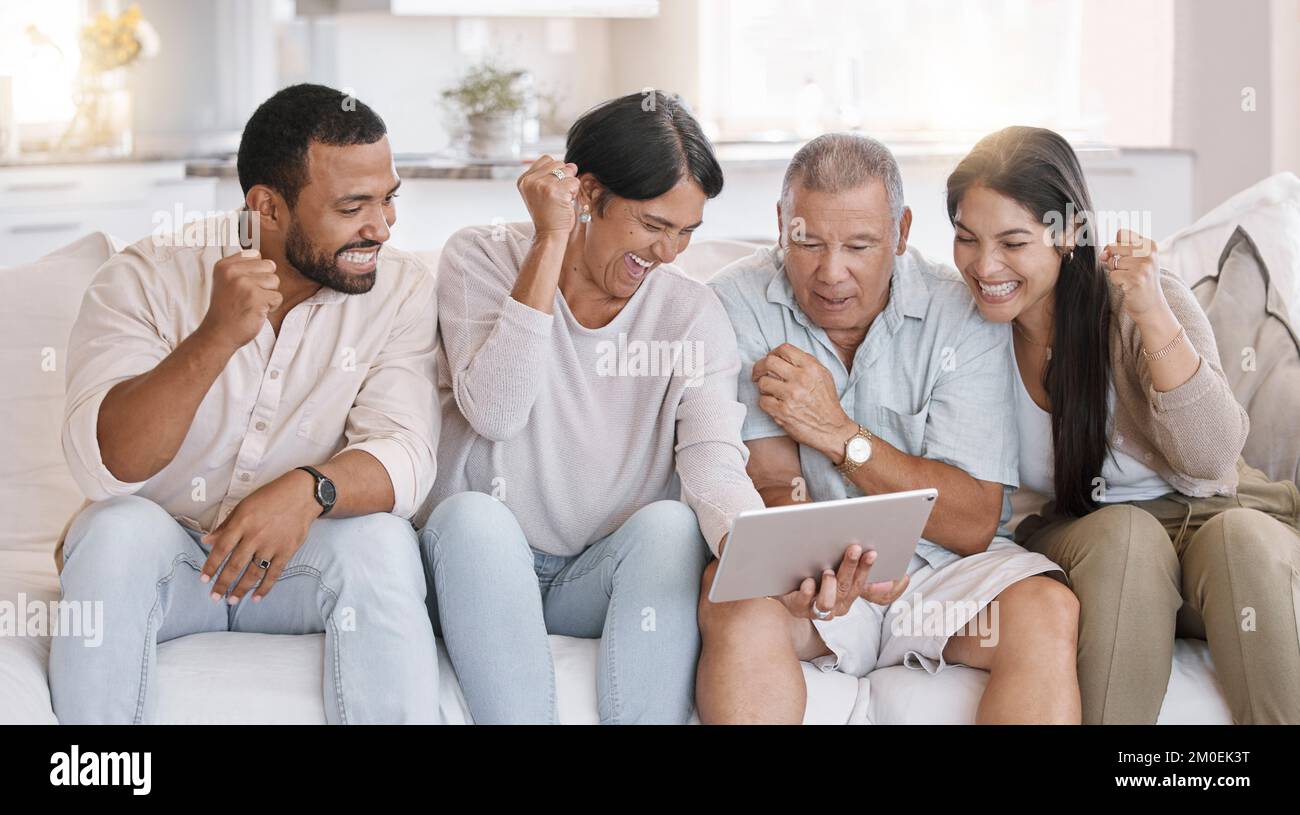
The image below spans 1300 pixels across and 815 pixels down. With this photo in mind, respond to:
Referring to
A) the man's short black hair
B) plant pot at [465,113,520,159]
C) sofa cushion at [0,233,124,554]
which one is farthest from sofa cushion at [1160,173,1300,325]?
plant pot at [465,113,520,159]

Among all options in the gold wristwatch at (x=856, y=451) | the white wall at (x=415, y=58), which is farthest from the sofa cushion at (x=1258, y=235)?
the white wall at (x=415, y=58)

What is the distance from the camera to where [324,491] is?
1691mm

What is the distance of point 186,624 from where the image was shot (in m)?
1.76

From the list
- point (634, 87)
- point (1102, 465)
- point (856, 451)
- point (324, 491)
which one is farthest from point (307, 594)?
point (634, 87)

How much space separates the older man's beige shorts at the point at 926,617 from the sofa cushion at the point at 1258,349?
53 centimetres

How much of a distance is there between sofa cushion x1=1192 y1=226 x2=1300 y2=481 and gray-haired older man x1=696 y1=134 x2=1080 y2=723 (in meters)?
0.45

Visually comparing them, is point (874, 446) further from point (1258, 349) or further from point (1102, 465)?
point (1258, 349)

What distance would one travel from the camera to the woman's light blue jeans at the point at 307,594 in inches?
62.5

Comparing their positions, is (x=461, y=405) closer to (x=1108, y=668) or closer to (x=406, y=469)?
(x=406, y=469)

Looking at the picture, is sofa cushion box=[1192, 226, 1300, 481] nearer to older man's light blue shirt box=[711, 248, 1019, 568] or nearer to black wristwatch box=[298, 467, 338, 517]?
older man's light blue shirt box=[711, 248, 1019, 568]

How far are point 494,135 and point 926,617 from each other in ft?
9.08

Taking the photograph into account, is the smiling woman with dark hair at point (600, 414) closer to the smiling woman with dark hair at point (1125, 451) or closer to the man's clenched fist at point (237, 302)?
the man's clenched fist at point (237, 302)
